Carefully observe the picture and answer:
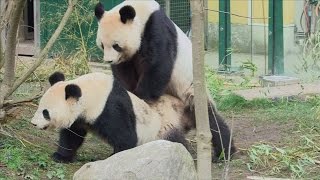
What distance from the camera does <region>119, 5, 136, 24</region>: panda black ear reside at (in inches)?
225

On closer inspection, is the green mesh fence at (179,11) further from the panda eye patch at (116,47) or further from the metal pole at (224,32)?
the panda eye patch at (116,47)

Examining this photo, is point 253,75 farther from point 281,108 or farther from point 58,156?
point 58,156

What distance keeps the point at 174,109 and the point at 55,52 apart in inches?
251

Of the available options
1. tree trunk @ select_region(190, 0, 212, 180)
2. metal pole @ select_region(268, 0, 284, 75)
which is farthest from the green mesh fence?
tree trunk @ select_region(190, 0, 212, 180)

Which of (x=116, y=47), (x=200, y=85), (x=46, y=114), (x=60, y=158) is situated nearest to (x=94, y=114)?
(x=46, y=114)

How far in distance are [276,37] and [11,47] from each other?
646cm

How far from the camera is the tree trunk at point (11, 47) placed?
18.1 feet

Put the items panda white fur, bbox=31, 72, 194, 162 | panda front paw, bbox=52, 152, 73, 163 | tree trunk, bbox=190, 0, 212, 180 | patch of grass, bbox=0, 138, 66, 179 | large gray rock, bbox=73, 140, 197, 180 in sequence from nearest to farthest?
tree trunk, bbox=190, 0, 212, 180 → large gray rock, bbox=73, 140, 197, 180 → patch of grass, bbox=0, 138, 66, 179 → panda white fur, bbox=31, 72, 194, 162 → panda front paw, bbox=52, 152, 73, 163

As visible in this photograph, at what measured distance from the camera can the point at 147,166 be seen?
4.53 m

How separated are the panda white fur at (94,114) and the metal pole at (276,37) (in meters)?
5.97

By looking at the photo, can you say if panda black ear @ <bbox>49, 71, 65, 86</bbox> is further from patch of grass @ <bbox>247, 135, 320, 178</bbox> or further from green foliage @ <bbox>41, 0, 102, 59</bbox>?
green foliage @ <bbox>41, 0, 102, 59</bbox>

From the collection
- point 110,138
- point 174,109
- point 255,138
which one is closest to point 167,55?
point 174,109

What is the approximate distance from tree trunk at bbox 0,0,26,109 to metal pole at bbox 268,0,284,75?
622cm

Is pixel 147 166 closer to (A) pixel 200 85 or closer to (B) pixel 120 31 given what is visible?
(A) pixel 200 85
